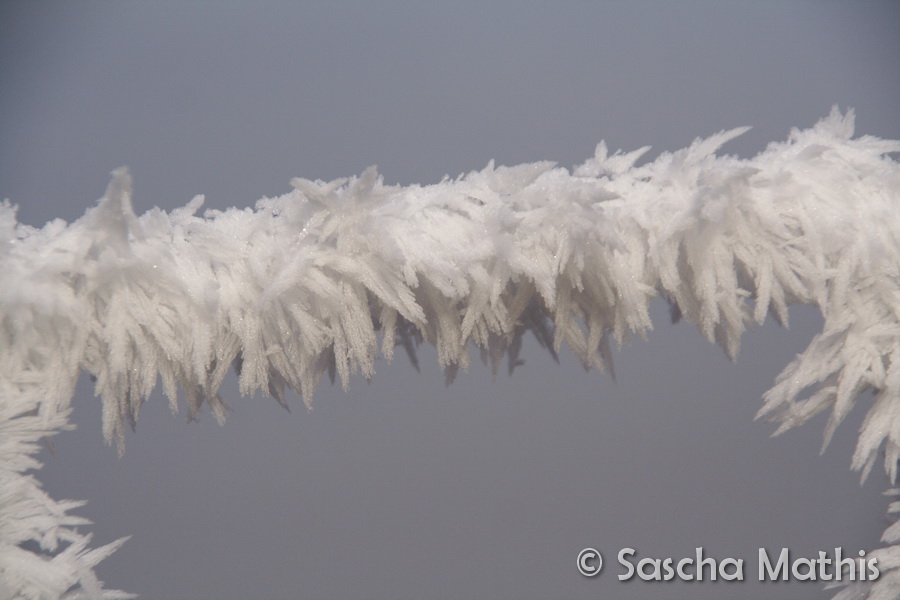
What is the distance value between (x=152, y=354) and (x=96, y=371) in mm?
33

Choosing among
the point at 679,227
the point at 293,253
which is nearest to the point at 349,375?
the point at 293,253

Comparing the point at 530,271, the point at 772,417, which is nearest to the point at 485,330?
the point at 530,271

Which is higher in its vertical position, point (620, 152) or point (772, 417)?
point (620, 152)

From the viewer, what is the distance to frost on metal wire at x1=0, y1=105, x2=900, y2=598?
349 mm

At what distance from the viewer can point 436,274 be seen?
1.15 ft

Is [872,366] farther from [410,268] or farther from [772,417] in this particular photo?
[410,268]

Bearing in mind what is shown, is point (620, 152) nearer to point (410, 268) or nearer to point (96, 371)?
point (410, 268)

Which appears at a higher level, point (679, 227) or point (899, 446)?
point (679, 227)

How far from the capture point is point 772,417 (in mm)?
378

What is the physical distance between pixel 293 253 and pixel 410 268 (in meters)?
0.06

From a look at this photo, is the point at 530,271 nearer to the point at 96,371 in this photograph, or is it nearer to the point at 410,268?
the point at 410,268

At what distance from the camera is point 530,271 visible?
353 millimetres

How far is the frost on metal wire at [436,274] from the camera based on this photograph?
0.35 meters

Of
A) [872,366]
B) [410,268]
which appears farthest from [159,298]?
[872,366]
